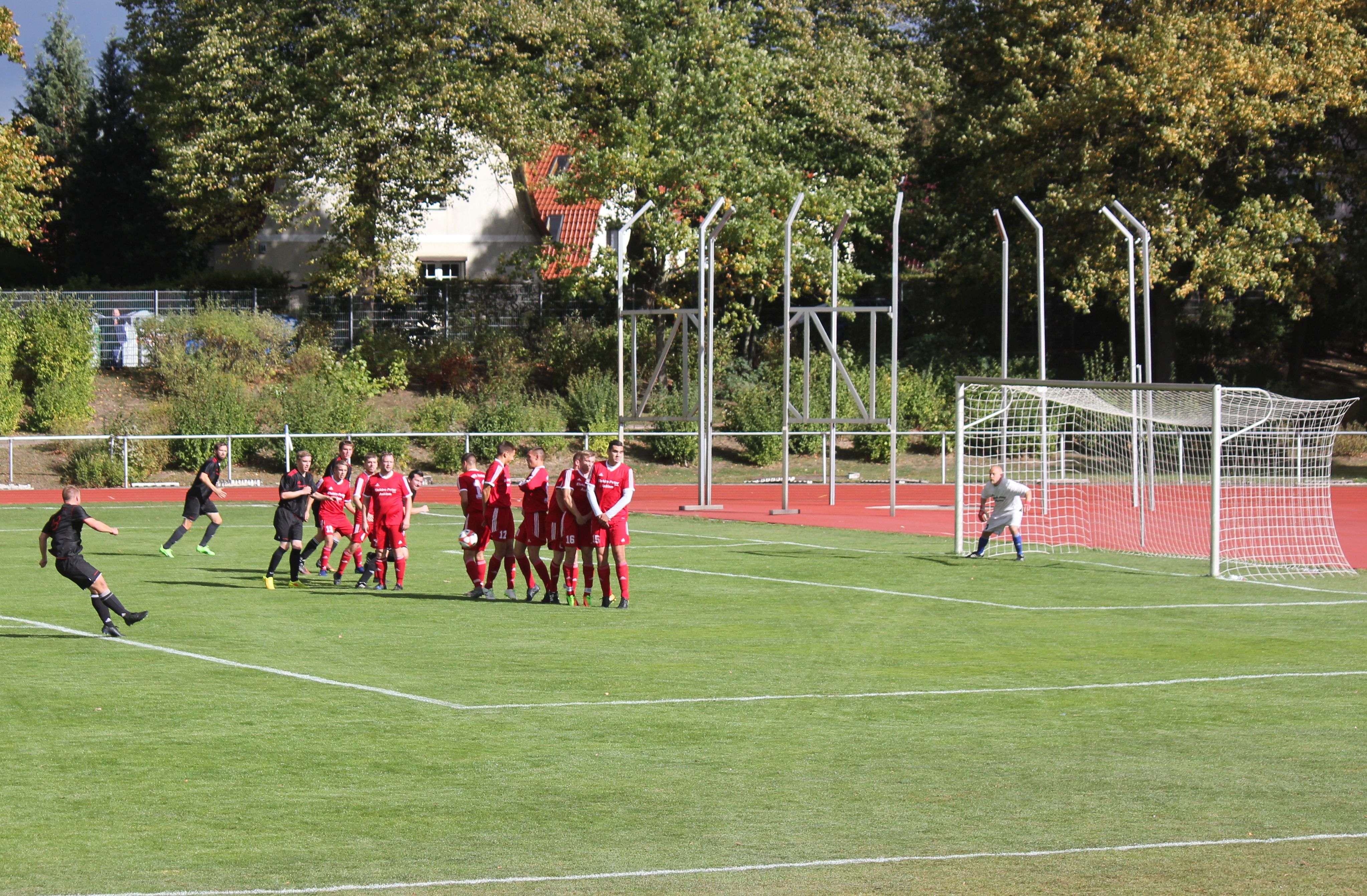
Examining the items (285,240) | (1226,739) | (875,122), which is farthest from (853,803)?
(285,240)

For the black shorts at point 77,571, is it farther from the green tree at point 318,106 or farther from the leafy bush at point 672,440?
the green tree at point 318,106

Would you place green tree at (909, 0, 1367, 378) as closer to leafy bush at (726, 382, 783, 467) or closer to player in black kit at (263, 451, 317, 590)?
leafy bush at (726, 382, 783, 467)

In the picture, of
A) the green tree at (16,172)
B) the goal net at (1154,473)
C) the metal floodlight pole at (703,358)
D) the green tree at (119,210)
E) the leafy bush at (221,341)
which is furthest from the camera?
the green tree at (119,210)

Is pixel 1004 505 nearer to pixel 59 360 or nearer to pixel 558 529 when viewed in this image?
pixel 558 529

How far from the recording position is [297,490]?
60.5ft

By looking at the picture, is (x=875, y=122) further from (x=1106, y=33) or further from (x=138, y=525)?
(x=138, y=525)

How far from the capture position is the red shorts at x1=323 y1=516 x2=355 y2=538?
60.3 feet

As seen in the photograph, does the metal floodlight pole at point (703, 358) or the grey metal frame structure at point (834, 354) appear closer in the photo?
the grey metal frame structure at point (834, 354)

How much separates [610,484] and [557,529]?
1.02 m

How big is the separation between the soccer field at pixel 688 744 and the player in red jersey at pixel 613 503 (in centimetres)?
70

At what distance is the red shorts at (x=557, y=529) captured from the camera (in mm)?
16219

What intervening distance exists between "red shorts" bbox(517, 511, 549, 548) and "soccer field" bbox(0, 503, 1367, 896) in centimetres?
81

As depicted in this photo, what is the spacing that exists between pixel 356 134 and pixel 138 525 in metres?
16.8

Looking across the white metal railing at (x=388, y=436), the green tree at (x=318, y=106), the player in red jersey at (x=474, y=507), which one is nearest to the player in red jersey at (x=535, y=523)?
the player in red jersey at (x=474, y=507)
